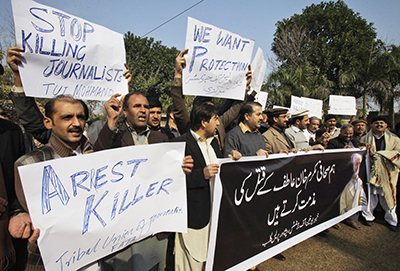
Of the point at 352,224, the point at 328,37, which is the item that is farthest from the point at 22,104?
the point at 328,37

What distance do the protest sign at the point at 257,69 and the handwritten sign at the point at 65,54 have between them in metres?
1.87

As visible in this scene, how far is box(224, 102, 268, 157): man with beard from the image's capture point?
2490 mm

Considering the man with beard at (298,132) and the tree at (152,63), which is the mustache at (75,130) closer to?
the man with beard at (298,132)

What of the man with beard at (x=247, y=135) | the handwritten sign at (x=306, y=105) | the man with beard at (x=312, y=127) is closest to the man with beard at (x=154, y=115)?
the man with beard at (x=247, y=135)

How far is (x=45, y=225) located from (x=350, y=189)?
3960 mm

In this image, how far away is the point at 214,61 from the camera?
2354 mm

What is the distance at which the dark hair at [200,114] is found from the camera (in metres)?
1.98

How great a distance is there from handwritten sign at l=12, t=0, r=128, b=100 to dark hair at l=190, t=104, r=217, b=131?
71 centimetres

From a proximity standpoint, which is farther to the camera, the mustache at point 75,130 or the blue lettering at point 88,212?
the mustache at point 75,130

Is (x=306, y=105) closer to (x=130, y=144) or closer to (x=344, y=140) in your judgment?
(x=344, y=140)

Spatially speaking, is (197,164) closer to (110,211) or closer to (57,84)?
(110,211)

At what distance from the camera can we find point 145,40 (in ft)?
80.9

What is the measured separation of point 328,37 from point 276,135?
25322mm

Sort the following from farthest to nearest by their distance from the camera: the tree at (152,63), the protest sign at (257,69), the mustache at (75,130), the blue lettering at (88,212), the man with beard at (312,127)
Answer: the tree at (152,63) → the man with beard at (312,127) → the protest sign at (257,69) → the mustache at (75,130) → the blue lettering at (88,212)
